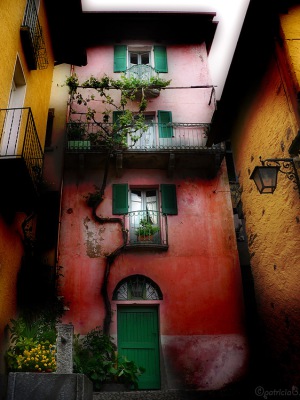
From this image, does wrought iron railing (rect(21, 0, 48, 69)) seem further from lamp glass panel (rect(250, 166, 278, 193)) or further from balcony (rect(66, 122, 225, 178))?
lamp glass panel (rect(250, 166, 278, 193))

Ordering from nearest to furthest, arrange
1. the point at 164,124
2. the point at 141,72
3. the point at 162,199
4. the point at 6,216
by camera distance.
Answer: the point at 6,216 → the point at 162,199 → the point at 164,124 → the point at 141,72

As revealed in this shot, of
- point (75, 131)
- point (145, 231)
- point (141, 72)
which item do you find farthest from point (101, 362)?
point (141, 72)

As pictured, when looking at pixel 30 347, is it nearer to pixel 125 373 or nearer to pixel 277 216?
pixel 125 373

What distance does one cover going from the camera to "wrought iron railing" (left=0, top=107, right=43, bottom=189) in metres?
7.11

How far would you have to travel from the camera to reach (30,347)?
23.9ft

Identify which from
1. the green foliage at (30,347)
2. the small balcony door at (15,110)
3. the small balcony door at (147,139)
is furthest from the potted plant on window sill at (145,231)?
the small balcony door at (15,110)

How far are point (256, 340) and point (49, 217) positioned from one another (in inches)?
291

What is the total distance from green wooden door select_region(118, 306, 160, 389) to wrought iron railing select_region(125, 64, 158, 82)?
9033mm

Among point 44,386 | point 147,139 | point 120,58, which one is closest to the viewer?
point 44,386

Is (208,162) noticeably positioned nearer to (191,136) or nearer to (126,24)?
(191,136)

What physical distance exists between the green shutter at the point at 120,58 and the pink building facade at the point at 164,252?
6.86 ft

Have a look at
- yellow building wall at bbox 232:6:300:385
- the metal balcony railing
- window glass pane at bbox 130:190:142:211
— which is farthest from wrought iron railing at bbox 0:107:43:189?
yellow building wall at bbox 232:6:300:385

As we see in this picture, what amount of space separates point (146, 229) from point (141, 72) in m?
6.83

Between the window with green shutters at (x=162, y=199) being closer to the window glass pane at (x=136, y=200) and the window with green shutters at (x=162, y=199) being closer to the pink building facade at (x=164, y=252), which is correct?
the pink building facade at (x=164, y=252)
